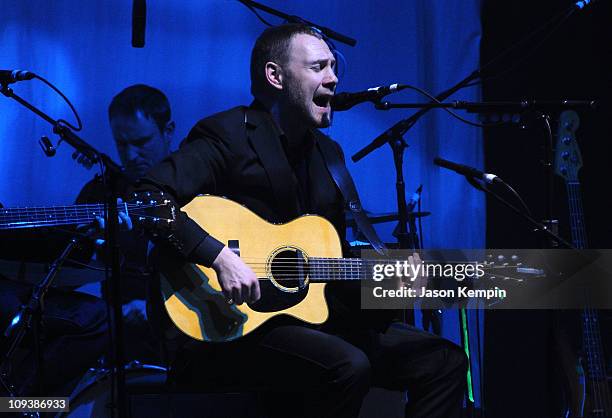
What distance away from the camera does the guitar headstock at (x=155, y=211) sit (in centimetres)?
290

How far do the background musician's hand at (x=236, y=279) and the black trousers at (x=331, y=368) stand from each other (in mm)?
178

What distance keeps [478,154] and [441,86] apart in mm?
530

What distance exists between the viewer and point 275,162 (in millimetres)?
3246

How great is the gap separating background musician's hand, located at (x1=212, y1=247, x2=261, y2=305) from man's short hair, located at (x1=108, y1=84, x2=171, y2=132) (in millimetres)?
1998

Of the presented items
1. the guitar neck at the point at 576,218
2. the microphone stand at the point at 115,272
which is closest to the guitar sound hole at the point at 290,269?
the microphone stand at the point at 115,272

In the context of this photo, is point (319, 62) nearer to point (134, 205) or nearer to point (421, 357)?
point (134, 205)

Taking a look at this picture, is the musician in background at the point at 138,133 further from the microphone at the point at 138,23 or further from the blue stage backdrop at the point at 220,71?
the microphone at the point at 138,23

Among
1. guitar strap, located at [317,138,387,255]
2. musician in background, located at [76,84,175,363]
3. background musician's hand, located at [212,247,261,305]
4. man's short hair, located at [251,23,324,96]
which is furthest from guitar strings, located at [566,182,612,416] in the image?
musician in background, located at [76,84,175,363]

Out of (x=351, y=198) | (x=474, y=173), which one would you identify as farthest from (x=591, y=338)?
(x=351, y=198)

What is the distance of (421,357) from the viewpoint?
3160 millimetres

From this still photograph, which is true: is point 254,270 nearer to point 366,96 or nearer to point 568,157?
point 366,96

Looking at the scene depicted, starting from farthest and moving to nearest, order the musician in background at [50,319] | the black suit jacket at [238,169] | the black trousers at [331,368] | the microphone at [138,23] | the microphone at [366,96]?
the microphone at [138,23] < the musician in background at [50,319] < the microphone at [366,96] < the black suit jacket at [238,169] < the black trousers at [331,368]

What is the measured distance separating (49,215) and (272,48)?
4.04ft

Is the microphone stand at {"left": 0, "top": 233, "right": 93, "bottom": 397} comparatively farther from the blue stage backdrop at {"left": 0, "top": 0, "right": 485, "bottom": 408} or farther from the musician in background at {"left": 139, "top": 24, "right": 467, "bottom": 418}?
the blue stage backdrop at {"left": 0, "top": 0, "right": 485, "bottom": 408}
